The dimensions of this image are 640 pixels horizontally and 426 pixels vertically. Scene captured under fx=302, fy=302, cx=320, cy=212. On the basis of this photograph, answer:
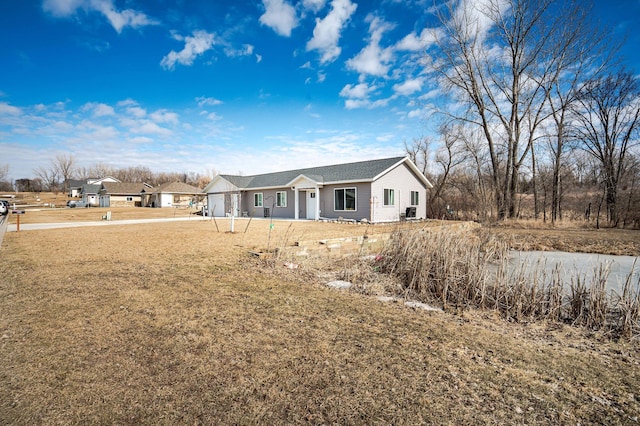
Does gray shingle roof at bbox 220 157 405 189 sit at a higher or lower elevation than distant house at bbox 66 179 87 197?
lower

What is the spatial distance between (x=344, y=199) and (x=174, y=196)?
35.0m

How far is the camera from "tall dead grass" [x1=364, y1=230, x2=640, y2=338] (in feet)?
14.2

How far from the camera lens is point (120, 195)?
48.6m

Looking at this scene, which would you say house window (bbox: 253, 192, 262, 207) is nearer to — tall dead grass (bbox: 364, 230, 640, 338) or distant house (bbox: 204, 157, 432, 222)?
distant house (bbox: 204, 157, 432, 222)

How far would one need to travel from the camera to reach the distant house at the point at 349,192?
17.6m

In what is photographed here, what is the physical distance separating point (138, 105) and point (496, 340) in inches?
873

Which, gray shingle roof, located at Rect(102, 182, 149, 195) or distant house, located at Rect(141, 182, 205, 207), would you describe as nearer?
distant house, located at Rect(141, 182, 205, 207)

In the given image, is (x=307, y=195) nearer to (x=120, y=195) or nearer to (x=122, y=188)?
(x=120, y=195)

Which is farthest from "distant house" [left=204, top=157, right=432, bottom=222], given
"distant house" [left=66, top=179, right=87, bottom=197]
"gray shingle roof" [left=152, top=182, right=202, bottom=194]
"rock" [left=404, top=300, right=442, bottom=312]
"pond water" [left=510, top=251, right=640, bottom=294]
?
"distant house" [left=66, top=179, right=87, bottom=197]

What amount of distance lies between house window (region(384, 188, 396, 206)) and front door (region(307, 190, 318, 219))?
184 inches

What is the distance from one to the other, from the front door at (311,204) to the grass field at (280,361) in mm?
14880

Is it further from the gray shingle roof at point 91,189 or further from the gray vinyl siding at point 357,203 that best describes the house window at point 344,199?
the gray shingle roof at point 91,189

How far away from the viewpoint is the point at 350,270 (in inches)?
274

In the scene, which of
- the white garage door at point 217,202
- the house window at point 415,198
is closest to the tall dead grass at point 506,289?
the house window at point 415,198
